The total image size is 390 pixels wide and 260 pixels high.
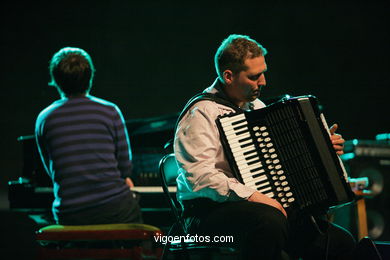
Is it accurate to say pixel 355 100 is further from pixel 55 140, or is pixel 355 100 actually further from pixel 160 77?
pixel 55 140

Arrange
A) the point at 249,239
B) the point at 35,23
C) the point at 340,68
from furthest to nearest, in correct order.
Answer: the point at 340,68 < the point at 35,23 < the point at 249,239

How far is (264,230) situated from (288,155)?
15.1 inches

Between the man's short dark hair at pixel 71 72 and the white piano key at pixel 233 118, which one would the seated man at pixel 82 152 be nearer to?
the man's short dark hair at pixel 71 72

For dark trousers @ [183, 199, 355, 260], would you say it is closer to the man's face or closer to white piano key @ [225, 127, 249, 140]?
white piano key @ [225, 127, 249, 140]

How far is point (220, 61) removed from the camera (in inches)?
105

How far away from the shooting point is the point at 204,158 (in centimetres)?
238

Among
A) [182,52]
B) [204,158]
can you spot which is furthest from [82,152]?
[182,52]

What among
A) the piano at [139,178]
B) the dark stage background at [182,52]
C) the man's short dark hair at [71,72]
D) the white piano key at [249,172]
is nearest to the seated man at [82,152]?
the man's short dark hair at [71,72]

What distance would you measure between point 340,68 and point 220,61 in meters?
3.41

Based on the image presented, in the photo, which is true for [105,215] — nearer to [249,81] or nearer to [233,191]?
[233,191]

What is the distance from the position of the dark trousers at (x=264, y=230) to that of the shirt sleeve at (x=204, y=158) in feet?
0.25

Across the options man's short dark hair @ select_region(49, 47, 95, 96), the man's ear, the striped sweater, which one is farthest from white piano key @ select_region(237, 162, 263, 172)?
man's short dark hair @ select_region(49, 47, 95, 96)

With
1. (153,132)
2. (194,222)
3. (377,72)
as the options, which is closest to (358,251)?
(194,222)

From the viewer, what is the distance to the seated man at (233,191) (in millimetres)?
2273
